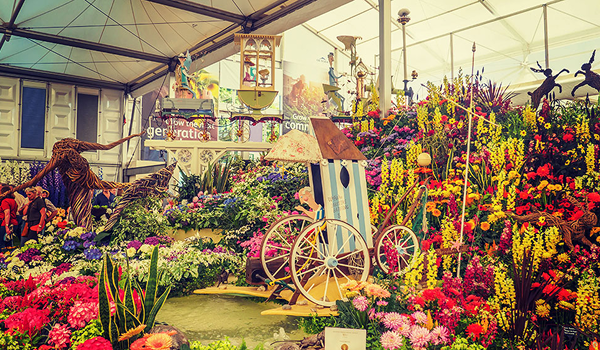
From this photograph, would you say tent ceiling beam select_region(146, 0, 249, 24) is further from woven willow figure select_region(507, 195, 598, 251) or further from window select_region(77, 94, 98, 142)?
woven willow figure select_region(507, 195, 598, 251)

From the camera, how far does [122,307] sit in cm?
216

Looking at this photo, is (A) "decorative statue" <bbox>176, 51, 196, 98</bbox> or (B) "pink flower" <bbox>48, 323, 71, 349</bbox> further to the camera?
(A) "decorative statue" <bbox>176, 51, 196, 98</bbox>

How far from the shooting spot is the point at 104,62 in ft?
34.1

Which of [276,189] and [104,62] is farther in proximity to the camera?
[104,62]

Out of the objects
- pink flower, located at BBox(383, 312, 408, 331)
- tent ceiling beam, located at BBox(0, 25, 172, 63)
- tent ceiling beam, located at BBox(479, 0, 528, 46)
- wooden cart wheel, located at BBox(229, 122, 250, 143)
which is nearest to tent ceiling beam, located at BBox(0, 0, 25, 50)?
tent ceiling beam, located at BBox(0, 25, 172, 63)

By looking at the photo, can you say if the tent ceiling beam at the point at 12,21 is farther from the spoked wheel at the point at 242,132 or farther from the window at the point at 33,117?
the spoked wheel at the point at 242,132

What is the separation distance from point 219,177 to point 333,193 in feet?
14.1

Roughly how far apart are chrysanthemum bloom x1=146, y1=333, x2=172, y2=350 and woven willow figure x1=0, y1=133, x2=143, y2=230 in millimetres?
2982

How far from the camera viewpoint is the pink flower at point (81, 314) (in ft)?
7.26

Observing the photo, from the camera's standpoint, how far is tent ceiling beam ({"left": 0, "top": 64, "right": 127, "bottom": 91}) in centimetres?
1051

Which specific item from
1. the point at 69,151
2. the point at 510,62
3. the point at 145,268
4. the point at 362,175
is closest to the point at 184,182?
the point at 69,151

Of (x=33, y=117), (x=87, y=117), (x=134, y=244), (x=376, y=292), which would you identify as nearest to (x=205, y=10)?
Answer: (x=134, y=244)

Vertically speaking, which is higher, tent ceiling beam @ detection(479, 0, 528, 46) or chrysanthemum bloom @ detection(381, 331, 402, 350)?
tent ceiling beam @ detection(479, 0, 528, 46)

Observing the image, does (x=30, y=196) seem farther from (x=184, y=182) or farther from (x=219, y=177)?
(x=219, y=177)
